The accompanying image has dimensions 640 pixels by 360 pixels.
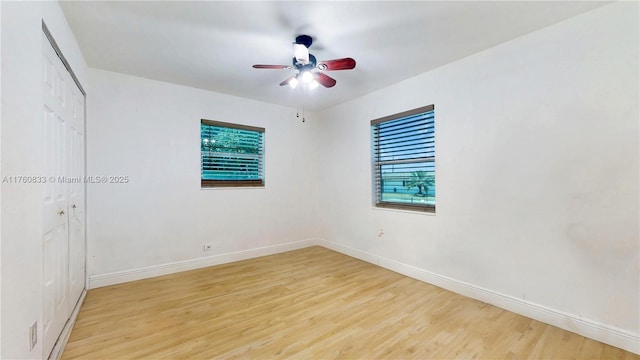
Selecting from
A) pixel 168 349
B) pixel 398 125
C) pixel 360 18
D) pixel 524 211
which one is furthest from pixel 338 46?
pixel 168 349

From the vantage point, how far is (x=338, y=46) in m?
2.56

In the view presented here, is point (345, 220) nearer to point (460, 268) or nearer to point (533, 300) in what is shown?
point (460, 268)

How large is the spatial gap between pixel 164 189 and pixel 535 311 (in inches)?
166

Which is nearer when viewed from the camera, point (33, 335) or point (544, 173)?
point (33, 335)

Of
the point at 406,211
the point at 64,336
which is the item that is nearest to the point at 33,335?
the point at 64,336

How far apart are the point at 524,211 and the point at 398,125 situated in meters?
A: 1.77

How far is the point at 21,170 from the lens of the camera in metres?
1.35

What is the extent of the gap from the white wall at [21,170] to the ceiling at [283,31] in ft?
2.28

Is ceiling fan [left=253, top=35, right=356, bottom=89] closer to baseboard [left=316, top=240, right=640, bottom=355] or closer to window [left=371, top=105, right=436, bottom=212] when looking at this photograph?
window [left=371, top=105, right=436, bottom=212]

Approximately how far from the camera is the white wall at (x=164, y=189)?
3.08 metres

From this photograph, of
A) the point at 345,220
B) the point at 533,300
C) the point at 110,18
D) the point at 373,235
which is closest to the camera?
the point at 110,18

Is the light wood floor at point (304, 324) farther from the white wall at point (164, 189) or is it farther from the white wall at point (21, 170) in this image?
the white wall at point (21, 170)

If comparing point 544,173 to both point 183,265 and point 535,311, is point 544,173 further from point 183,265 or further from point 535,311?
point 183,265

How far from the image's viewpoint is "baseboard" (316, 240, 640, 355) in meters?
1.95
